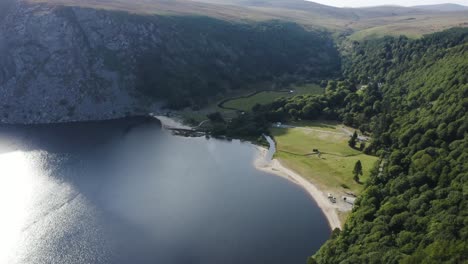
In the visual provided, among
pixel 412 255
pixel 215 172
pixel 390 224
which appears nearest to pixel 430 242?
pixel 412 255

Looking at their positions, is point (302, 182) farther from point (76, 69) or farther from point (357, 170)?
point (76, 69)

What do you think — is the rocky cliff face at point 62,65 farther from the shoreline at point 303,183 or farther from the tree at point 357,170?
the tree at point 357,170

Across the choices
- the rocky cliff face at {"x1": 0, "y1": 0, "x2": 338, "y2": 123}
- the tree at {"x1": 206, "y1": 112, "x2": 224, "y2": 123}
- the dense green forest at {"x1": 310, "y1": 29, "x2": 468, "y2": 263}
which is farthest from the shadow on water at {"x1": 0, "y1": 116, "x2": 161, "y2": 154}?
the dense green forest at {"x1": 310, "y1": 29, "x2": 468, "y2": 263}

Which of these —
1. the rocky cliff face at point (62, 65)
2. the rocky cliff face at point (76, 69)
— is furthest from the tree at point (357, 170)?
the rocky cliff face at point (62, 65)

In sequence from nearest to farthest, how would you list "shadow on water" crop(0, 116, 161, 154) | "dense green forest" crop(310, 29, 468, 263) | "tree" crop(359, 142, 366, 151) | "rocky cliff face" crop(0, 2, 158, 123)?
"dense green forest" crop(310, 29, 468, 263) → "tree" crop(359, 142, 366, 151) → "shadow on water" crop(0, 116, 161, 154) → "rocky cliff face" crop(0, 2, 158, 123)

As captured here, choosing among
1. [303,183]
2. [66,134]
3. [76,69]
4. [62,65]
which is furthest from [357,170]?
[62,65]

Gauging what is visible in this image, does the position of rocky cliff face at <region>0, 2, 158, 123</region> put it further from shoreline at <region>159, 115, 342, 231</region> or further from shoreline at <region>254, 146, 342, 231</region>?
shoreline at <region>254, 146, 342, 231</region>

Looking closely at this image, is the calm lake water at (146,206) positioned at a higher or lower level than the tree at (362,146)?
lower
